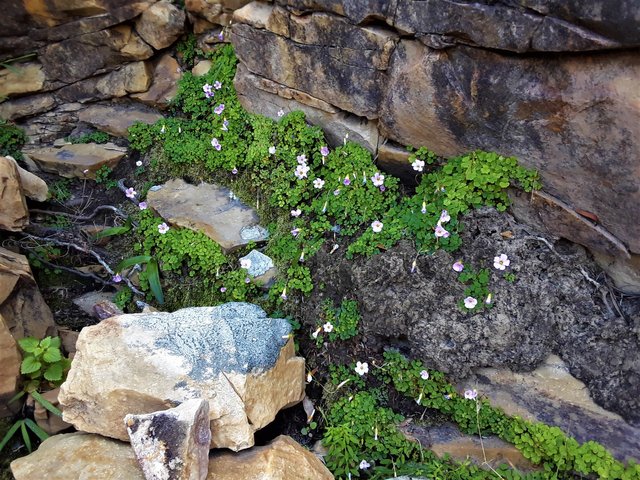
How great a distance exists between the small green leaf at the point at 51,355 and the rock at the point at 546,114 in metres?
3.14

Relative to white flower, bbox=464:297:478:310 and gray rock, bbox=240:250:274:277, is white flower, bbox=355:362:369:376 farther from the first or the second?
gray rock, bbox=240:250:274:277

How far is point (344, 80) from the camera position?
4.45 meters

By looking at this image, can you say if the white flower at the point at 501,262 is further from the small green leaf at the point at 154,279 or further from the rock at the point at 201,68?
the rock at the point at 201,68

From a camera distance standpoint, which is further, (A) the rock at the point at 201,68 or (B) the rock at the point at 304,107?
(A) the rock at the point at 201,68

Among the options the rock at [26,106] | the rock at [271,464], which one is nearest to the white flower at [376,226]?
the rock at [271,464]

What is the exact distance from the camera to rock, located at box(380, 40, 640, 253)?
Result: 3.20 m

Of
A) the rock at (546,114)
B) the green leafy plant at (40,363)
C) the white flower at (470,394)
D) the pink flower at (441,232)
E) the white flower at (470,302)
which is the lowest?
the green leafy plant at (40,363)

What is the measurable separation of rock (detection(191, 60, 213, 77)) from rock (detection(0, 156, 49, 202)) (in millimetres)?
1920

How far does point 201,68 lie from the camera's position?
5.74 m

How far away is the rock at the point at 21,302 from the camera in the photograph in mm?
3980

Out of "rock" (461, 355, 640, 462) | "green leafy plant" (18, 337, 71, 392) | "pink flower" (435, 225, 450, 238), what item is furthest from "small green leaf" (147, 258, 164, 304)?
"rock" (461, 355, 640, 462)

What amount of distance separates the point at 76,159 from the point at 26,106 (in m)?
1.03

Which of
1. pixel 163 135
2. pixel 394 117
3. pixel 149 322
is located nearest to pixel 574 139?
pixel 394 117

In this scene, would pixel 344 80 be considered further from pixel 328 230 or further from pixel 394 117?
pixel 328 230
